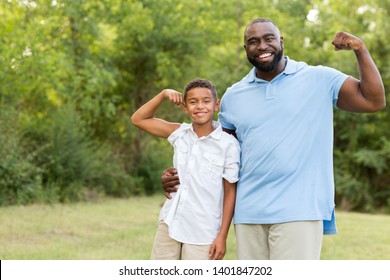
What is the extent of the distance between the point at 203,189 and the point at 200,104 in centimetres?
54

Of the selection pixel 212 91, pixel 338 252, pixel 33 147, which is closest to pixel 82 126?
pixel 33 147

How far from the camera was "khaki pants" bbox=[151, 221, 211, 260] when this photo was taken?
4066 millimetres

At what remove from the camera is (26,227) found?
1089 cm

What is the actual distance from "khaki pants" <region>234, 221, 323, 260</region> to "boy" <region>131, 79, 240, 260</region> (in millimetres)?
132

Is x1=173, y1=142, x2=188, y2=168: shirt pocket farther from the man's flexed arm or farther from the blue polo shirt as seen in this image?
the man's flexed arm

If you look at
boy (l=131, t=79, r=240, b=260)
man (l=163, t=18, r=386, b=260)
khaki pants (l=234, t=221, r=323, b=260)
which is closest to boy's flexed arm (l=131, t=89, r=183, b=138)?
boy (l=131, t=79, r=240, b=260)

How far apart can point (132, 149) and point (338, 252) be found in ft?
42.2

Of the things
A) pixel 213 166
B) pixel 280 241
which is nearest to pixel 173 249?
pixel 213 166

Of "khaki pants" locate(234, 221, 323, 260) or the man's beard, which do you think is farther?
the man's beard

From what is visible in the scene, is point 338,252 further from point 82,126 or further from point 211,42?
point 211,42

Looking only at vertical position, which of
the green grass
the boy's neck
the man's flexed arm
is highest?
the man's flexed arm

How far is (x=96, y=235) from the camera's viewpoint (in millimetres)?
10695

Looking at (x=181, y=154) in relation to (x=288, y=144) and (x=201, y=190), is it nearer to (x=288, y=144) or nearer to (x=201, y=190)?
(x=201, y=190)

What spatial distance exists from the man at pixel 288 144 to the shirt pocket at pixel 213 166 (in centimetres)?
13
